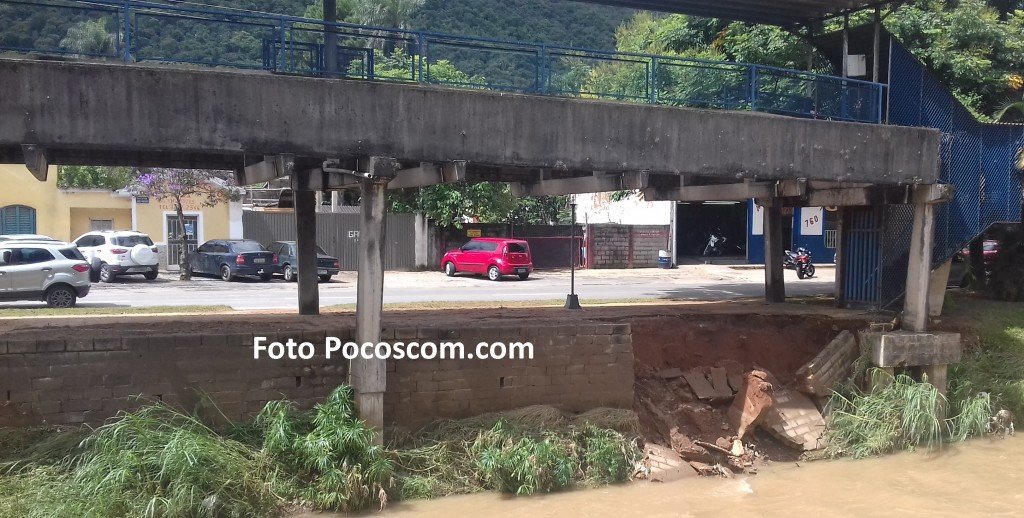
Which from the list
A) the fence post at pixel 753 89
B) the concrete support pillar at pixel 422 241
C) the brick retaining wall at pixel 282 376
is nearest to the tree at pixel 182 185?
the concrete support pillar at pixel 422 241

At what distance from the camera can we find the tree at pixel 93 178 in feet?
112

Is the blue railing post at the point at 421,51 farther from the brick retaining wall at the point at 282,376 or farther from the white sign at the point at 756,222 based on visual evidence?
the white sign at the point at 756,222

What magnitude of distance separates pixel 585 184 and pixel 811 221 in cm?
2803

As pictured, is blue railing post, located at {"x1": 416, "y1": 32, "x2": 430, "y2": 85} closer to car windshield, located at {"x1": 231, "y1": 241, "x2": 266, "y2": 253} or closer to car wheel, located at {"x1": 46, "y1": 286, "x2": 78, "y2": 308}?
car wheel, located at {"x1": 46, "y1": 286, "x2": 78, "y2": 308}

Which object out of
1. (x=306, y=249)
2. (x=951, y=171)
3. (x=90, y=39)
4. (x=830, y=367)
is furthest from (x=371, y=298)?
(x=951, y=171)

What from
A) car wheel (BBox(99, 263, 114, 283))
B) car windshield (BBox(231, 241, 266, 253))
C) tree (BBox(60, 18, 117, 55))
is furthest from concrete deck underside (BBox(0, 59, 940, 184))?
car wheel (BBox(99, 263, 114, 283))

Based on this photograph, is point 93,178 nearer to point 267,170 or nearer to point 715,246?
point 715,246

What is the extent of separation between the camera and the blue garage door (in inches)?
1268

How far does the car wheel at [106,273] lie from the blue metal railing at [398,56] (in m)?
16.5

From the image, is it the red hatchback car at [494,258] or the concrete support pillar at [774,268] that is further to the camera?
the red hatchback car at [494,258]

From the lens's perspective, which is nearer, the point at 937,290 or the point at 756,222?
the point at 937,290

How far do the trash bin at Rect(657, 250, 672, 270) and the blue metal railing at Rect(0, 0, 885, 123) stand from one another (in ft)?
70.8

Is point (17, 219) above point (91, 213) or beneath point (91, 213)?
beneath

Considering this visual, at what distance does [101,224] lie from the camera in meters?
33.9
